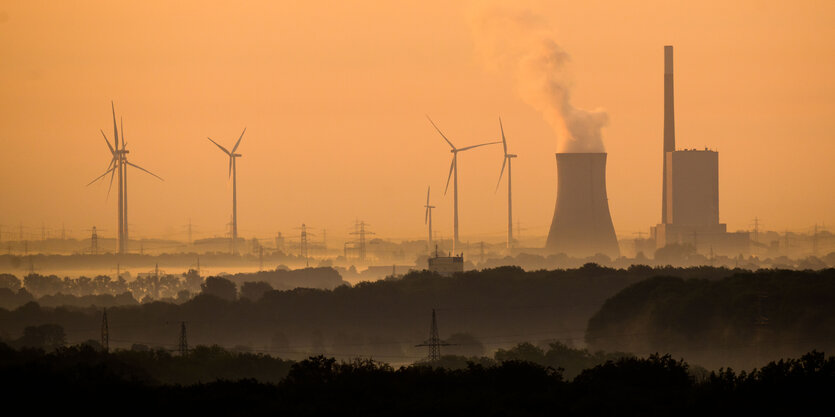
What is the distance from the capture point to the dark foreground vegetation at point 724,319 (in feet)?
331

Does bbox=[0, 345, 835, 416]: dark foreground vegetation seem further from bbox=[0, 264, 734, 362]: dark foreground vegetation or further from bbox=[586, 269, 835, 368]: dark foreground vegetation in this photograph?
bbox=[0, 264, 734, 362]: dark foreground vegetation

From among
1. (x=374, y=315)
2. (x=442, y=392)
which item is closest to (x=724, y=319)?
(x=374, y=315)

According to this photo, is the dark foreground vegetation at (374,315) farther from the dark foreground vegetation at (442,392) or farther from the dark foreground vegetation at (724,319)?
the dark foreground vegetation at (442,392)

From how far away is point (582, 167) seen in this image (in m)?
197

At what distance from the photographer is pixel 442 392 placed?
57.4 metres

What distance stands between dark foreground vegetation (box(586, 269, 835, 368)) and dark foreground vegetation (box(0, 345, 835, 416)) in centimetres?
3834

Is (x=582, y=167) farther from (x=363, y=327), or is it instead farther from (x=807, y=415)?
(x=807, y=415)

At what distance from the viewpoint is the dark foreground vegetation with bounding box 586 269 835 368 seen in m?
101

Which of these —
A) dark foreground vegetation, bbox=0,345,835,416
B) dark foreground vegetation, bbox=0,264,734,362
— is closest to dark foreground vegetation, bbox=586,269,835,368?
dark foreground vegetation, bbox=0,264,734,362

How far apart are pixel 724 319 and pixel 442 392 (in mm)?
51907

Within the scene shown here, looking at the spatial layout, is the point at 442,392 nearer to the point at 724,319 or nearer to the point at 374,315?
the point at 724,319

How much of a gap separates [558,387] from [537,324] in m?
81.4

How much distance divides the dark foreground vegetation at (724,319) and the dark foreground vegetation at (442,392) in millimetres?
38342

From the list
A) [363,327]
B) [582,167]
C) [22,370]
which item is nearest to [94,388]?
[22,370]
